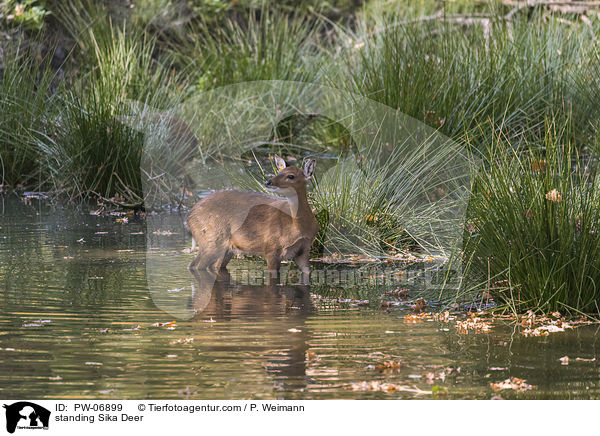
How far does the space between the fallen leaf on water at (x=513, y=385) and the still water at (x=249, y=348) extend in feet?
0.16

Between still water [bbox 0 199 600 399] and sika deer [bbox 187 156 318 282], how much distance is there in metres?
0.52

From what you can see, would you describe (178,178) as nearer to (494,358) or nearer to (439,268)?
(439,268)

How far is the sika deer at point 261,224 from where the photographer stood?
830 cm

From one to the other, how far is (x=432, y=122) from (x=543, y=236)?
4954 millimetres

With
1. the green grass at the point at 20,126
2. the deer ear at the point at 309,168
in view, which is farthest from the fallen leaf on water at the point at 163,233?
the green grass at the point at 20,126

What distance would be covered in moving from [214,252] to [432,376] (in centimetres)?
341

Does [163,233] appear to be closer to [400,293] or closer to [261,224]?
[261,224]

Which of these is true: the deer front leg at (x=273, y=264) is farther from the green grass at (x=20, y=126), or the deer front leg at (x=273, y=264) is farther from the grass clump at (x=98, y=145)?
the green grass at (x=20, y=126)

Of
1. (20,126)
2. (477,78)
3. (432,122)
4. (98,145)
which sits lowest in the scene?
(98,145)

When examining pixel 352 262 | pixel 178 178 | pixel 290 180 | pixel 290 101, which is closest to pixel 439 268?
pixel 352 262

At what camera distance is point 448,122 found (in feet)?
38.2

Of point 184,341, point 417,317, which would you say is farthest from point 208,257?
point 417,317

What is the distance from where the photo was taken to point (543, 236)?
6754 millimetres
